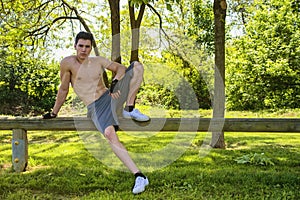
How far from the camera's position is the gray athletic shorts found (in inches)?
142

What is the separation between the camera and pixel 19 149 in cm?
435

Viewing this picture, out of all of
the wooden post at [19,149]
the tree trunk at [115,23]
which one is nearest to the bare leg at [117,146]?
the wooden post at [19,149]

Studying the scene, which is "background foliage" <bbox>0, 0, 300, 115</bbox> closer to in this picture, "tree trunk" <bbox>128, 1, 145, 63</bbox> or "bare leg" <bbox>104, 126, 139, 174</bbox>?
"tree trunk" <bbox>128, 1, 145, 63</bbox>

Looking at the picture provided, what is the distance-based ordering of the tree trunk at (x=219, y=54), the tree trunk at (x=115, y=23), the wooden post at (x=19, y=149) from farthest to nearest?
the tree trunk at (x=115, y=23)
the tree trunk at (x=219, y=54)
the wooden post at (x=19, y=149)

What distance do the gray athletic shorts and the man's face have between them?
450 millimetres

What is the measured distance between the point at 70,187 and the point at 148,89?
7.46m

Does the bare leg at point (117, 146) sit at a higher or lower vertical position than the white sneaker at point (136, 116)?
lower

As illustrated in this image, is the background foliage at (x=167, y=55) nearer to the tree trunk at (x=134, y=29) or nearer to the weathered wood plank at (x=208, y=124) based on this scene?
the tree trunk at (x=134, y=29)

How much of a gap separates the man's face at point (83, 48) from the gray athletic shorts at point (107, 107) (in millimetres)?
450

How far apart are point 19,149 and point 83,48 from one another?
66.2 inches

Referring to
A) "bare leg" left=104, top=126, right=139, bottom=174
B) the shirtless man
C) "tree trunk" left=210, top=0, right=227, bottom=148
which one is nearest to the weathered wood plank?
the shirtless man

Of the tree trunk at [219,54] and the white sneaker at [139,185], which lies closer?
the white sneaker at [139,185]

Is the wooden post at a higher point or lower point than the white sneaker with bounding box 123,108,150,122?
lower

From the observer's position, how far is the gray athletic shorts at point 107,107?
3.62m
